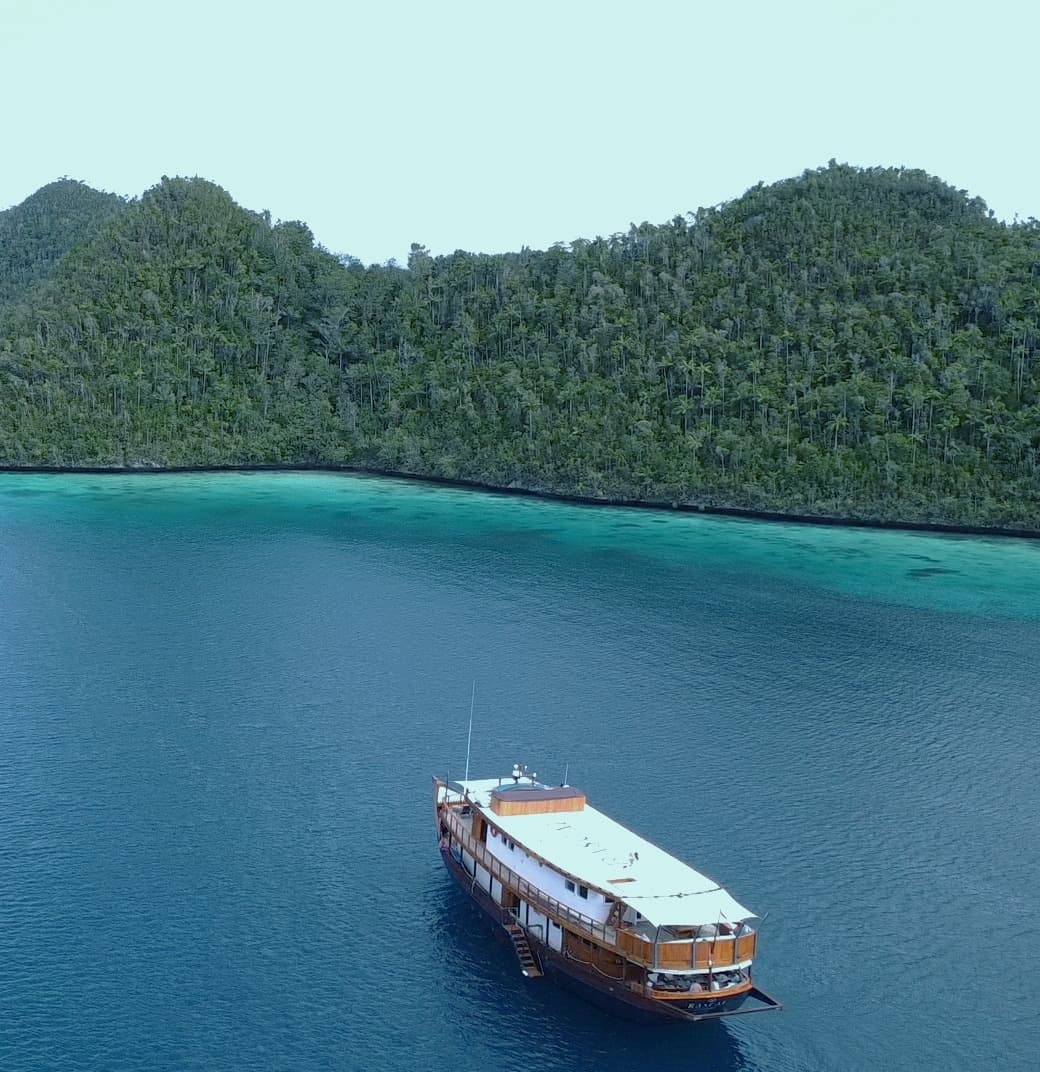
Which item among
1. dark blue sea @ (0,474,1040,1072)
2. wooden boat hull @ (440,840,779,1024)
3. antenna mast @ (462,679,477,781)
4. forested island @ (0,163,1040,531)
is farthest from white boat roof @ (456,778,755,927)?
forested island @ (0,163,1040,531)

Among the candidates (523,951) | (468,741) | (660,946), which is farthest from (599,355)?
(660,946)

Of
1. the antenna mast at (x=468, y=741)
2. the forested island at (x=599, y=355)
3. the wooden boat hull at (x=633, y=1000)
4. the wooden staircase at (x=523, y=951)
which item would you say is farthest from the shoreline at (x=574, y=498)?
the wooden boat hull at (x=633, y=1000)

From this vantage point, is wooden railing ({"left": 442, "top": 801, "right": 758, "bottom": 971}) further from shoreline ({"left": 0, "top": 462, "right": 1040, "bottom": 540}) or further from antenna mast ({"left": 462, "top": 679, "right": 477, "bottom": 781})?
shoreline ({"left": 0, "top": 462, "right": 1040, "bottom": 540})

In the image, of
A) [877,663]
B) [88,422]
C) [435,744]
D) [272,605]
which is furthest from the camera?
[88,422]

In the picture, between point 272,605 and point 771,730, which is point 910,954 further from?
point 272,605

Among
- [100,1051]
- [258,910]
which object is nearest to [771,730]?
[258,910]
